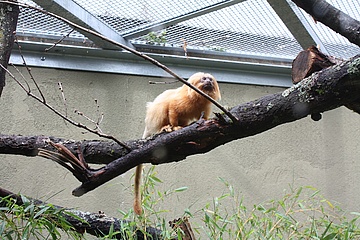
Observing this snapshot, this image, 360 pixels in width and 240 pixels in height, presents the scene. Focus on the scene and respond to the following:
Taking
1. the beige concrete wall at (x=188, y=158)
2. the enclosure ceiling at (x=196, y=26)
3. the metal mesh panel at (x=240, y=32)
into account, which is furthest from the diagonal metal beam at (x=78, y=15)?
the beige concrete wall at (x=188, y=158)

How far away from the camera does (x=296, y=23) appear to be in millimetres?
3672

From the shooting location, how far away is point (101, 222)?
115 inches

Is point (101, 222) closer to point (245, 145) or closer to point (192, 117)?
point (192, 117)

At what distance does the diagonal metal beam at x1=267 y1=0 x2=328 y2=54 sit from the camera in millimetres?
3387

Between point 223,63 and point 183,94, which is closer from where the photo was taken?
point 183,94

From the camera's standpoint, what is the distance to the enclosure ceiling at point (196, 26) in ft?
11.9

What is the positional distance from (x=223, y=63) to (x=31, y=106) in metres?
1.71

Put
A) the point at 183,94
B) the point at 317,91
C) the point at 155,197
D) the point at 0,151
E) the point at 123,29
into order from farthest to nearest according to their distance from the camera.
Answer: the point at 155,197
the point at 123,29
the point at 183,94
the point at 0,151
the point at 317,91

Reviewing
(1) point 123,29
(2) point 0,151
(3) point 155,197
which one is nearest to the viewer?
(2) point 0,151

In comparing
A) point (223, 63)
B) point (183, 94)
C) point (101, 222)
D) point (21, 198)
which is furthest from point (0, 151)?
point (223, 63)

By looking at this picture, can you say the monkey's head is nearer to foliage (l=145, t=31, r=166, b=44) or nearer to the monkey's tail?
foliage (l=145, t=31, r=166, b=44)

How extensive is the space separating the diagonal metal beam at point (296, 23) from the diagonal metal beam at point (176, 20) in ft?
0.95

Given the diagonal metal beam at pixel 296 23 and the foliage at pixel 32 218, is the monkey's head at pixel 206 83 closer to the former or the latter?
the diagonal metal beam at pixel 296 23

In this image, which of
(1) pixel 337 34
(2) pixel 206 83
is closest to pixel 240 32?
(2) pixel 206 83
